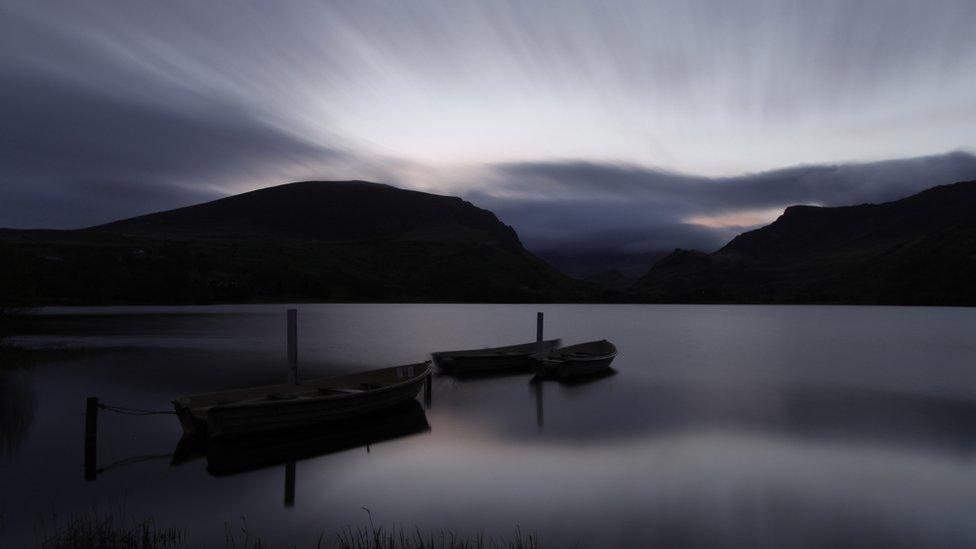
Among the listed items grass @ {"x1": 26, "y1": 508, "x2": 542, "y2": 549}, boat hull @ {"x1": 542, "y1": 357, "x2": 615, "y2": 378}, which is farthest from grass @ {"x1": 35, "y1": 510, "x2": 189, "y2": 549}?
boat hull @ {"x1": 542, "y1": 357, "x2": 615, "y2": 378}

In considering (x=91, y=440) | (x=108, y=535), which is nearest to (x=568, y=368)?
(x=91, y=440)

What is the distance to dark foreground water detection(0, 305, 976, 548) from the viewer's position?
11961 mm

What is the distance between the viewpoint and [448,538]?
36.0 ft

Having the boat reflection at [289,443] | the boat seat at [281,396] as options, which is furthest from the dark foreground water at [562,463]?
the boat seat at [281,396]

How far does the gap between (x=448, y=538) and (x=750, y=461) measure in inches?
401

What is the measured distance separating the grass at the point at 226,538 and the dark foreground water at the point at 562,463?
31 centimetres

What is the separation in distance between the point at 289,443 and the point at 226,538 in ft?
23.7

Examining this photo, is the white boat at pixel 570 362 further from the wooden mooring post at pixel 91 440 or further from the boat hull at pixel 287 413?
the wooden mooring post at pixel 91 440

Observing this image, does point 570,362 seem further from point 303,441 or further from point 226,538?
point 226,538

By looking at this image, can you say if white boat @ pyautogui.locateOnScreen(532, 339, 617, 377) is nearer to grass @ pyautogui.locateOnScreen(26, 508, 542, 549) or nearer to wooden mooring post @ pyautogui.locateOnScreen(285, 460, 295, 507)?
wooden mooring post @ pyautogui.locateOnScreen(285, 460, 295, 507)

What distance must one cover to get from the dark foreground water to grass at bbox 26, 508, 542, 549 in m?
0.31

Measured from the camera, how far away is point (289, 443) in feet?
57.7

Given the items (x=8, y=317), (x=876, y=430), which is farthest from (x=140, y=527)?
(x=8, y=317)

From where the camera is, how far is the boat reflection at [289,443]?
51.8ft
